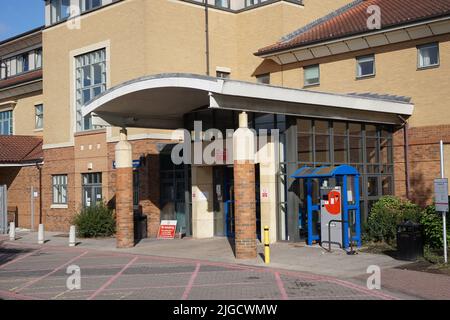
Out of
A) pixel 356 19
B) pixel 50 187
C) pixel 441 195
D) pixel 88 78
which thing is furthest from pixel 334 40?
pixel 50 187

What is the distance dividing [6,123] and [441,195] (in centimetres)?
2791

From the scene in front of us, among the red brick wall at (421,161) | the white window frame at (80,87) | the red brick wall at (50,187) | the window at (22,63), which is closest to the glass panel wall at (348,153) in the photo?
the red brick wall at (421,161)

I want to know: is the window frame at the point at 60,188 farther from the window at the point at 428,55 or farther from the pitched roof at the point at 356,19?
the window at the point at 428,55

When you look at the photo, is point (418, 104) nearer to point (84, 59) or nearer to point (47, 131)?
point (84, 59)

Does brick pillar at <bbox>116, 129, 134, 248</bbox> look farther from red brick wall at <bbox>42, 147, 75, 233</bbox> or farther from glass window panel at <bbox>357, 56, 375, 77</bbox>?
glass window panel at <bbox>357, 56, 375, 77</bbox>

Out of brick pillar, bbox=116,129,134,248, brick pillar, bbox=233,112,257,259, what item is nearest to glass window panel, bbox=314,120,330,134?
brick pillar, bbox=233,112,257,259

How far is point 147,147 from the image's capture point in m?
24.1

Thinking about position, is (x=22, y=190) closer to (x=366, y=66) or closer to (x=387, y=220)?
(x=366, y=66)

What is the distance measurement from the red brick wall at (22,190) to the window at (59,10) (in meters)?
7.53

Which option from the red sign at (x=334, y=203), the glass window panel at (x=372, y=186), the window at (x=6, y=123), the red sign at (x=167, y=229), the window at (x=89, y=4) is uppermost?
the window at (x=89, y=4)

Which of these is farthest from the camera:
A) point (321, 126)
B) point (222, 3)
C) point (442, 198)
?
point (222, 3)

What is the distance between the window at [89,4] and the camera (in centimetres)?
2697

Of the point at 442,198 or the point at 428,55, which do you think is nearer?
the point at 442,198

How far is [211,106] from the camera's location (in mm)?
15828
